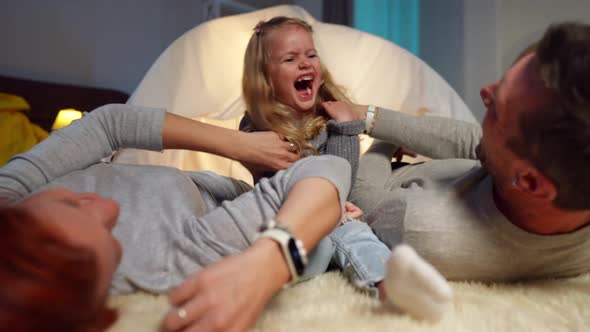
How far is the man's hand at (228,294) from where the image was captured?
45 cm

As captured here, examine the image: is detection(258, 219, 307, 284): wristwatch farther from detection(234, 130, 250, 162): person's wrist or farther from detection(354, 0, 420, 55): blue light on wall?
detection(354, 0, 420, 55): blue light on wall

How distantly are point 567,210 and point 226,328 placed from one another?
0.49 m

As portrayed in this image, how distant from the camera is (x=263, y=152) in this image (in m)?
0.90

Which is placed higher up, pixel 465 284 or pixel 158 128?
pixel 158 128

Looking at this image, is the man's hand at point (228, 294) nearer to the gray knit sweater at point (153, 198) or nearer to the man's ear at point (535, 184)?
the gray knit sweater at point (153, 198)

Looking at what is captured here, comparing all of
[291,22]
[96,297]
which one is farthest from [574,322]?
[291,22]

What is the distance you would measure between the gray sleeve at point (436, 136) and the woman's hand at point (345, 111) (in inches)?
3.7

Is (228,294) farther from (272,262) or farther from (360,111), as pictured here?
(360,111)

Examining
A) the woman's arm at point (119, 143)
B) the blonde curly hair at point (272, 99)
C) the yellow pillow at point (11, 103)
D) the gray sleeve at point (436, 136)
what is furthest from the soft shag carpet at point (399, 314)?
the yellow pillow at point (11, 103)

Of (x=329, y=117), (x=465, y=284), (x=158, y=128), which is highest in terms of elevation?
(x=158, y=128)

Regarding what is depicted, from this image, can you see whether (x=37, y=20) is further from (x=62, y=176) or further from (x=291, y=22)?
(x=62, y=176)

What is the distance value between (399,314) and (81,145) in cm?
62

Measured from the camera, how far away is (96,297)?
0.45m

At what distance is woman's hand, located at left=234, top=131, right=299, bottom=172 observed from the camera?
2.90 ft
